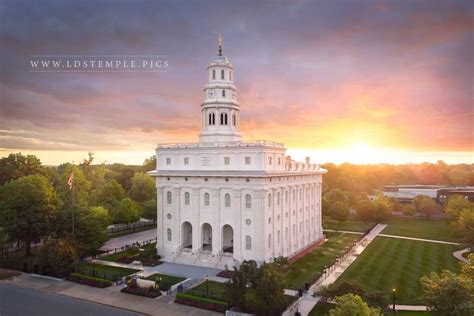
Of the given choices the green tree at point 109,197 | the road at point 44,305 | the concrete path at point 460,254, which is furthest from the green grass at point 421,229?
the road at point 44,305

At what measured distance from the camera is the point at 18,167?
71.2 m

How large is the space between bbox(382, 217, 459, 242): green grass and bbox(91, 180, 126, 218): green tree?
49199mm

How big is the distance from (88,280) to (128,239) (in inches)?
899

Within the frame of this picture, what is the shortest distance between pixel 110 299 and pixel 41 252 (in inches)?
452

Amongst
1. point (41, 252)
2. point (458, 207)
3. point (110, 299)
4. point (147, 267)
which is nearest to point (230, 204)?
point (147, 267)

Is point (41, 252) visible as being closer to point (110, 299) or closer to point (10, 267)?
point (10, 267)

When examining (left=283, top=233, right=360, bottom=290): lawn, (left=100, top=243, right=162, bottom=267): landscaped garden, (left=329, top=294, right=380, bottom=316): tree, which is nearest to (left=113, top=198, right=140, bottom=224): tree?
(left=100, top=243, right=162, bottom=267): landscaped garden

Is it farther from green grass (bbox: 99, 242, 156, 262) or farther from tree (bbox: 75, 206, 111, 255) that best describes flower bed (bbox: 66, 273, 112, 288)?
green grass (bbox: 99, 242, 156, 262)

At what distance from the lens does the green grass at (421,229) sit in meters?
62.7

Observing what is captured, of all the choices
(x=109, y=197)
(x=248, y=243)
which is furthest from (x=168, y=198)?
(x=109, y=197)

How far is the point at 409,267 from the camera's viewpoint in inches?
1742


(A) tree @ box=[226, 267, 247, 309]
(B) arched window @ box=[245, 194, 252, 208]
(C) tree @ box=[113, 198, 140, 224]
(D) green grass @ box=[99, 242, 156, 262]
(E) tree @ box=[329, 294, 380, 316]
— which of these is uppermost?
(B) arched window @ box=[245, 194, 252, 208]

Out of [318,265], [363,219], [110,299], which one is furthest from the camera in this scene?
[363,219]

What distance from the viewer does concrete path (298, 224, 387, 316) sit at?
32.9 m
